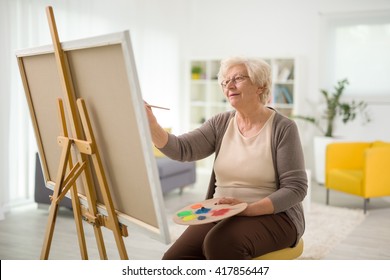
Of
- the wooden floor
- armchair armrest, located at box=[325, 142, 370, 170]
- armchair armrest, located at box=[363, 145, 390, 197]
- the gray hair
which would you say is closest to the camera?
the gray hair

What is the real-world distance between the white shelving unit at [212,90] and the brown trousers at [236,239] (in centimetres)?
472

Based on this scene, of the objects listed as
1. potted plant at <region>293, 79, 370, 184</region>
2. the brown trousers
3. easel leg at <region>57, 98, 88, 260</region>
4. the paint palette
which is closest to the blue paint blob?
the paint palette

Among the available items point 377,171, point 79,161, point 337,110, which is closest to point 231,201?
point 79,161

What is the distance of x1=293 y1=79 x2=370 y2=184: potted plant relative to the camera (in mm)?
6074

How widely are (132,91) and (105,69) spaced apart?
18 centimetres

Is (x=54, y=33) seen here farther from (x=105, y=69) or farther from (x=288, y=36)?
(x=288, y=36)

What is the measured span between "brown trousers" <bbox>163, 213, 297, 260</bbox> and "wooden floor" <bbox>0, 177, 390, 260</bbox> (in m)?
1.21

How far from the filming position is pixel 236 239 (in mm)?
1847

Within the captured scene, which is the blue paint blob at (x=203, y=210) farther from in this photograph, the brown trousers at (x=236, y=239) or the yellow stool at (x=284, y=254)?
the yellow stool at (x=284, y=254)

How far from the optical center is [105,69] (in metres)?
1.61

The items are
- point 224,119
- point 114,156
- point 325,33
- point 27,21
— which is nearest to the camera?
point 114,156

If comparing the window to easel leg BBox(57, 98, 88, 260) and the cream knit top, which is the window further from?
easel leg BBox(57, 98, 88, 260)

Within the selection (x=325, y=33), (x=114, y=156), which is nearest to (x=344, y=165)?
(x=325, y=33)

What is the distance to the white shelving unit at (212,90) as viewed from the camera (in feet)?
21.6
